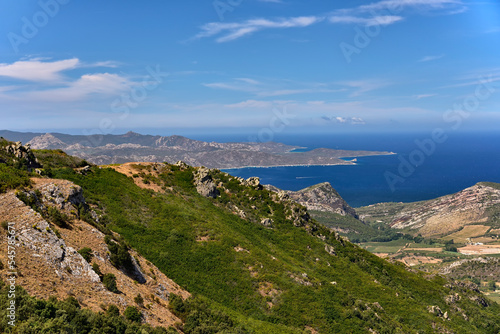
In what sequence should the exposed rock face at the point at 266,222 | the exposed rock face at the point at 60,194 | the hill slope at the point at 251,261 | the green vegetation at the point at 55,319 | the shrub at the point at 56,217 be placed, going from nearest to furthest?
the green vegetation at the point at 55,319, the shrub at the point at 56,217, the exposed rock face at the point at 60,194, the hill slope at the point at 251,261, the exposed rock face at the point at 266,222

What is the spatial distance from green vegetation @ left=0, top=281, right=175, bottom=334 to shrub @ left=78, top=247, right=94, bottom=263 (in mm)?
5224

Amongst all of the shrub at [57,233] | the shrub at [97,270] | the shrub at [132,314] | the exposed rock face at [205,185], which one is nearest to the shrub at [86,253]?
the shrub at [97,270]

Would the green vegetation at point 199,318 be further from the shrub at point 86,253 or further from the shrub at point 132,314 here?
the shrub at point 86,253

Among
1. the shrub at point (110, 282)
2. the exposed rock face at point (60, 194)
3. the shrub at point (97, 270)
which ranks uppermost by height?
the exposed rock face at point (60, 194)

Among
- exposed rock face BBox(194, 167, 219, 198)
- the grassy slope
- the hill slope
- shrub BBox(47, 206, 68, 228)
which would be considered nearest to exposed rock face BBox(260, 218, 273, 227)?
the hill slope

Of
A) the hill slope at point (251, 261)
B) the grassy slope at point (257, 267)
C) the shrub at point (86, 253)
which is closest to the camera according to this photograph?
the shrub at point (86, 253)

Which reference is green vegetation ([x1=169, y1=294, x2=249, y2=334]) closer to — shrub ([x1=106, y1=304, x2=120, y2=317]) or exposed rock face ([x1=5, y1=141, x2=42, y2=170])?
shrub ([x1=106, y1=304, x2=120, y2=317])

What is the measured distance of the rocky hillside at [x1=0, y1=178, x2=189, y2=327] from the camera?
715 inches

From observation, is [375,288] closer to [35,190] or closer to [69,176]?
[35,190]

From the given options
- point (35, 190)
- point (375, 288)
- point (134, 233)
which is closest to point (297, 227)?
point (375, 288)

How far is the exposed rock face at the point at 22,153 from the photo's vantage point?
3881 cm

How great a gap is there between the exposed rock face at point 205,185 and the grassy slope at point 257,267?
7.04 ft

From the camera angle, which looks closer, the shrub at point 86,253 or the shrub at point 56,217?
the shrub at point 86,253

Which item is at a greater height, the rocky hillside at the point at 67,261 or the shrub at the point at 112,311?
the rocky hillside at the point at 67,261
